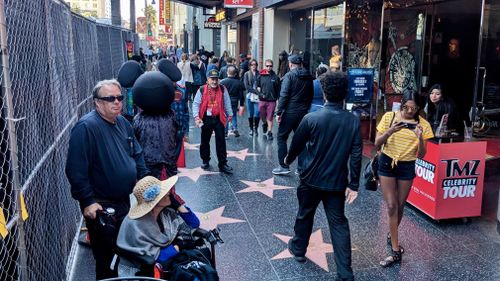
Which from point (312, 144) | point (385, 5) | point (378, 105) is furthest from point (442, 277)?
point (385, 5)

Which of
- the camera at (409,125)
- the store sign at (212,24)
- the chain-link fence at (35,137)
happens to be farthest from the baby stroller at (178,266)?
the store sign at (212,24)

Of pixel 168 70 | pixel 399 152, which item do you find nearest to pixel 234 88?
pixel 168 70

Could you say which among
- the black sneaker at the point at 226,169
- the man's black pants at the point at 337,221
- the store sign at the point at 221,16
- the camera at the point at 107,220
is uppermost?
the store sign at the point at 221,16

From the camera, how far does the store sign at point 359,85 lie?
9102 mm

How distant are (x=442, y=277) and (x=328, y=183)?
60.2 inches

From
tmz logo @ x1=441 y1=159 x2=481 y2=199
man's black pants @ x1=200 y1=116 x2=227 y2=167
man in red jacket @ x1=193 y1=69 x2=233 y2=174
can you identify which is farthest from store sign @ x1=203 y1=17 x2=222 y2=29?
tmz logo @ x1=441 y1=159 x2=481 y2=199

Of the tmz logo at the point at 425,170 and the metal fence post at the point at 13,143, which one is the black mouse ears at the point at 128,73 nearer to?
the metal fence post at the point at 13,143

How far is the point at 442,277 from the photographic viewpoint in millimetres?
4477

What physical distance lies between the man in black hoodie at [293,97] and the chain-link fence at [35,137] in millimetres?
3659

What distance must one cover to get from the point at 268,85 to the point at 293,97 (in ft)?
9.14

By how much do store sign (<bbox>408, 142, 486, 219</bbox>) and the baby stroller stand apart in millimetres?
3392

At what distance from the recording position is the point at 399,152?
4559 mm

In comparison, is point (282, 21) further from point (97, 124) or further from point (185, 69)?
point (97, 124)

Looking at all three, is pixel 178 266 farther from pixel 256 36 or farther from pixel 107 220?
pixel 256 36
